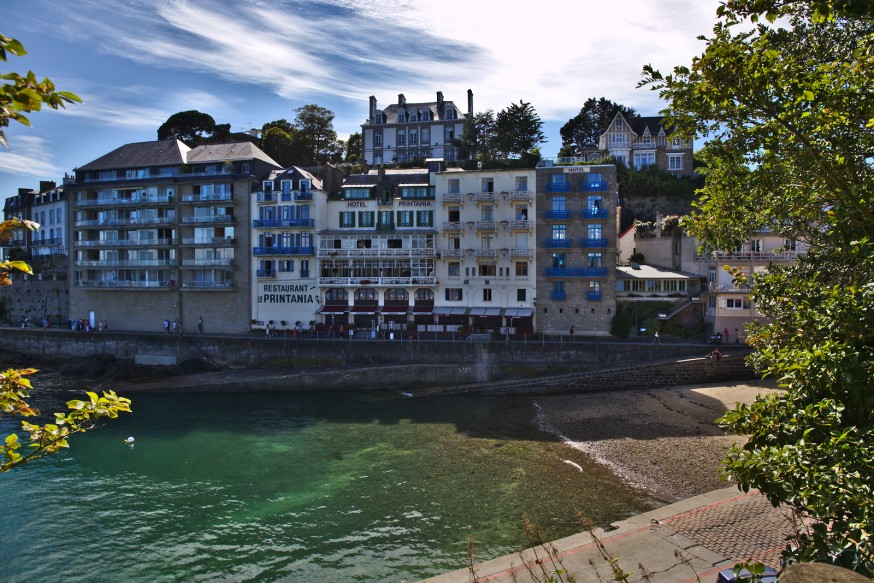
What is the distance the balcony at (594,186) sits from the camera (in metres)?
45.9

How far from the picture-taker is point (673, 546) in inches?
572

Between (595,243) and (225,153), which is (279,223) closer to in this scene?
(225,153)

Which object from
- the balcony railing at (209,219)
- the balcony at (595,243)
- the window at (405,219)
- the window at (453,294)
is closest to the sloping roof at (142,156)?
the balcony railing at (209,219)

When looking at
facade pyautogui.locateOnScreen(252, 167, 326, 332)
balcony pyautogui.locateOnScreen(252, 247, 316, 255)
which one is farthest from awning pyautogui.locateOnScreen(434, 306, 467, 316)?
balcony pyautogui.locateOnScreen(252, 247, 316, 255)

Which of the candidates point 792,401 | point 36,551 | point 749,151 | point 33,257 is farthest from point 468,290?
point 33,257

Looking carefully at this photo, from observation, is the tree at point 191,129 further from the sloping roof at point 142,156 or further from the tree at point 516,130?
the tree at point 516,130

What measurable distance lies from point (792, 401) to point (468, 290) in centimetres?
4147

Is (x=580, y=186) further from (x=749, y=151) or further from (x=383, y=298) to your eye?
(x=749, y=151)

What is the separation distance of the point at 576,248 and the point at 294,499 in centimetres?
3219

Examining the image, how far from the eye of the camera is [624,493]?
2117cm

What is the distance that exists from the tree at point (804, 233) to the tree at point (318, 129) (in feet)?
229

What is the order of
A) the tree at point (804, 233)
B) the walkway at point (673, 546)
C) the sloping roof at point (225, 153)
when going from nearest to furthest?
the tree at point (804, 233)
the walkway at point (673, 546)
the sloping roof at point (225, 153)

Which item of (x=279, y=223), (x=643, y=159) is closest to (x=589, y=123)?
(x=643, y=159)

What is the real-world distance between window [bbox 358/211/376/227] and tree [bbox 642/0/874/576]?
40.1 metres
